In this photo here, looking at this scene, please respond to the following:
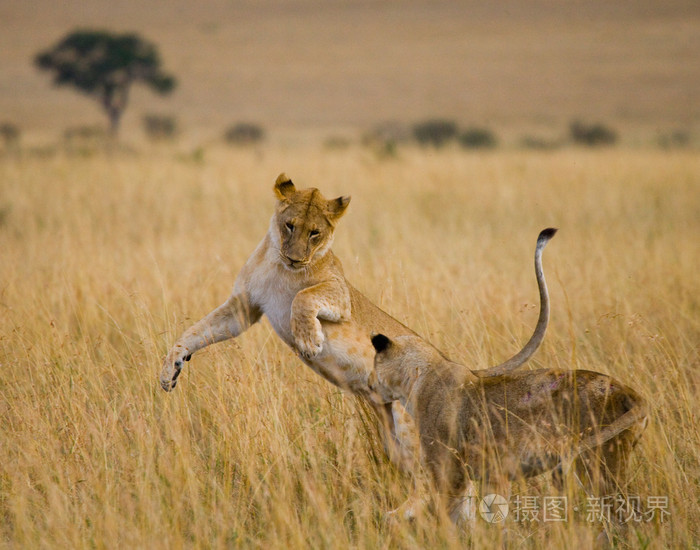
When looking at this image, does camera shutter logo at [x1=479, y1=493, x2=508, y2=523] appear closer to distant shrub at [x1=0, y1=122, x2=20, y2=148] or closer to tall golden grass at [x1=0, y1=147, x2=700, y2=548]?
tall golden grass at [x1=0, y1=147, x2=700, y2=548]

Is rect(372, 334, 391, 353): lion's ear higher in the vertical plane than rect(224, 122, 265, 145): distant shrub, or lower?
lower

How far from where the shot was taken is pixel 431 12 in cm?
8044

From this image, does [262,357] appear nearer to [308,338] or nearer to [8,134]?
[308,338]

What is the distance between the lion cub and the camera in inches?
117

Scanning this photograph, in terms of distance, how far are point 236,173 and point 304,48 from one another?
184ft

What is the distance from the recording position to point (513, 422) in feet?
10.3

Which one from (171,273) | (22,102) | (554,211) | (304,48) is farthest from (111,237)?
(304,48)

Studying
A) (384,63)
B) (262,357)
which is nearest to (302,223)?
(262,357)

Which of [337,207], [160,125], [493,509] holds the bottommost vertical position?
[493,509]

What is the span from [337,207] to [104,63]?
25236mm

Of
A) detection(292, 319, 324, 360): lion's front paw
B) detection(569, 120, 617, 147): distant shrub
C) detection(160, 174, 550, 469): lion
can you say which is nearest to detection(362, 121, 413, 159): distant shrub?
detection(569, 120, 617, 147): distant shrub

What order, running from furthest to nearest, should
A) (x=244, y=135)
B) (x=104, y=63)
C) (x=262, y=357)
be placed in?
(x=104, y=63) < (x=244, y=135) < (x=262, y=357)

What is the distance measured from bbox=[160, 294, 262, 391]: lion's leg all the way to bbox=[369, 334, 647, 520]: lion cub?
1.09m

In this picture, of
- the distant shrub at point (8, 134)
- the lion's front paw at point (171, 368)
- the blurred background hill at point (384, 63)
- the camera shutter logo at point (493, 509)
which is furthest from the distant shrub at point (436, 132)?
the camera shutter logo at point (493, 509)
